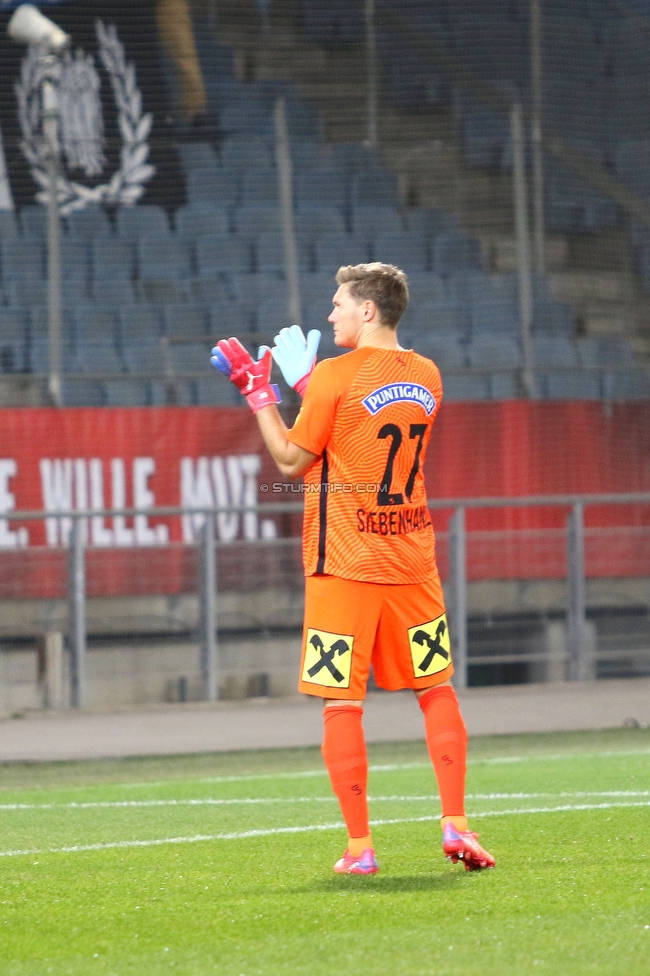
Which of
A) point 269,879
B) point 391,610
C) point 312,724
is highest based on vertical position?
point 391,610

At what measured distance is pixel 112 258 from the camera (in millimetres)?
15555

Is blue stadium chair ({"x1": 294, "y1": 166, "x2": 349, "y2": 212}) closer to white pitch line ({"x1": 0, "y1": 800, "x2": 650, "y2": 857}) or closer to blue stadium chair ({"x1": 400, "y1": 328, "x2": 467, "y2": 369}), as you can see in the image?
blue stadium chair ({"x1": 400, "y1": 328, "x2": 467, "y2": 369})

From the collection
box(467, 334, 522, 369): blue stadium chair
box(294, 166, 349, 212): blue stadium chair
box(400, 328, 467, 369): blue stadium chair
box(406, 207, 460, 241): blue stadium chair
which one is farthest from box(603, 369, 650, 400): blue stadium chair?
box(294, 166, 349, 212): blue stadium chair

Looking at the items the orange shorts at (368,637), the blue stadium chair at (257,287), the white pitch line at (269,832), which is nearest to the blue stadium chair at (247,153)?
the blue stadium chair at (257,287)

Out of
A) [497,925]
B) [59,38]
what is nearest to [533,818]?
[497,925]

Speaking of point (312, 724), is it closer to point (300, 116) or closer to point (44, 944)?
point (44, 944)

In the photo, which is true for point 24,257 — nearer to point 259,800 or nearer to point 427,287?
point 427,287

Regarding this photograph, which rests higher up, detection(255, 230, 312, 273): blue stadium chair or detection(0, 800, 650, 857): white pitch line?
detection(255, 230, 312, 273): blue stadium chair

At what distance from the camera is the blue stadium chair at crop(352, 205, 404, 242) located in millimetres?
16562

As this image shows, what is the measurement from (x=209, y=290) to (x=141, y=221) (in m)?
1.04

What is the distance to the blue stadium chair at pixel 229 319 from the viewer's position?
15.3 m

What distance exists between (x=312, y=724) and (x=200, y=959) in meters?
7.12

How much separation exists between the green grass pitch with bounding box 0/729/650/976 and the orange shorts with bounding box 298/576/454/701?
515 mm

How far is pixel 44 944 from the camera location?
345cm
